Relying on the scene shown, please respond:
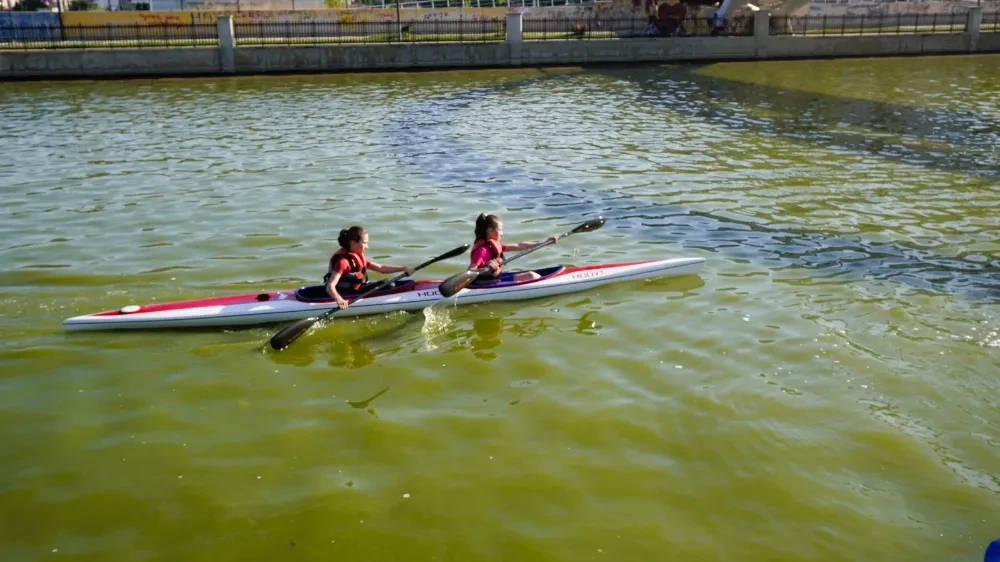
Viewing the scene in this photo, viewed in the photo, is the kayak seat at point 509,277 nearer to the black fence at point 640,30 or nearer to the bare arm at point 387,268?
the bare arm at point 387,268

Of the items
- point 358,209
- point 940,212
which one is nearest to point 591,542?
point 358,209

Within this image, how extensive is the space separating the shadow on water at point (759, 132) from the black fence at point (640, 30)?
7.21m

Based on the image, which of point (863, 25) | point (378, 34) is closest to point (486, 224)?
point (378, 34)

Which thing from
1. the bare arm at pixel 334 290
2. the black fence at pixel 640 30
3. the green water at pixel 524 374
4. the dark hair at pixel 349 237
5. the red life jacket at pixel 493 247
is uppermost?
the black fence at pixel 640 30

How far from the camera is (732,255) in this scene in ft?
39.6

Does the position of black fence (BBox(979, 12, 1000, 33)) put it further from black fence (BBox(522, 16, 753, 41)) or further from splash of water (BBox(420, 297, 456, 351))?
splash of water (BBox(420, 297, 456, 351))

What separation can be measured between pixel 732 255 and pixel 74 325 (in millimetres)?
7852

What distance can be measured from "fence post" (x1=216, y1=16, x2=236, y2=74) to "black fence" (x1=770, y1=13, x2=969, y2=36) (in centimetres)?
2198

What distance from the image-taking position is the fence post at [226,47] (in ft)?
111

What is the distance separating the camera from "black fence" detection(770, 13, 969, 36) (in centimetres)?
3956

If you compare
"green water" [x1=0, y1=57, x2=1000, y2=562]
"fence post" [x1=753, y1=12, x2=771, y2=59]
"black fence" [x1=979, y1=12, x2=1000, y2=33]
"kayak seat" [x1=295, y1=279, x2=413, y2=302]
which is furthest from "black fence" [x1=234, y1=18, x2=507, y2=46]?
"kayak seat" [x1=295, y1=279, x2=413, y2=302]

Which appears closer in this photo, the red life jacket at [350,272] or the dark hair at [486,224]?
the red life jacket at [350,272]

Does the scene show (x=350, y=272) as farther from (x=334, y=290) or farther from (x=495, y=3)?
(x=495, y=3)

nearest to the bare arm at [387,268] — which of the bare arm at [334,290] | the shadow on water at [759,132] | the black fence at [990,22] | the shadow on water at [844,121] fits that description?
the bare arm at [334,290]
